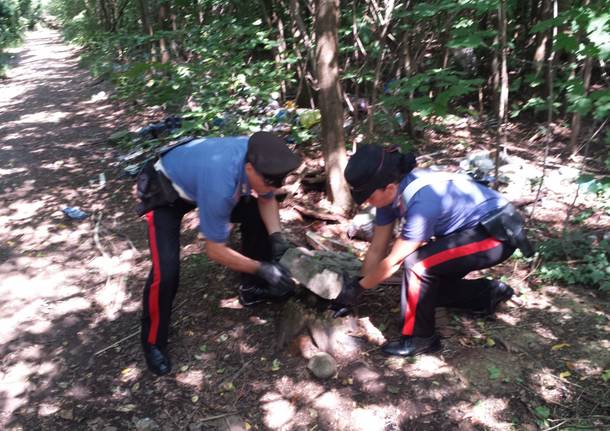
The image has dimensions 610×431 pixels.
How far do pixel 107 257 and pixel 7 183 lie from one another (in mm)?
3063

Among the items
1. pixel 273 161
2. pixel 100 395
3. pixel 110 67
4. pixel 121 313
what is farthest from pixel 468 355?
pixel 110 67

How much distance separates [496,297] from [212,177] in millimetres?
1961

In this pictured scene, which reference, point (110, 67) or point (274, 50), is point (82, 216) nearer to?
point (274, 50)

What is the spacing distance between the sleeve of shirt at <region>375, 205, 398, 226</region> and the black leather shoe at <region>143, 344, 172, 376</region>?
156 centimetres

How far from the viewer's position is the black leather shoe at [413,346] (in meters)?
2.87

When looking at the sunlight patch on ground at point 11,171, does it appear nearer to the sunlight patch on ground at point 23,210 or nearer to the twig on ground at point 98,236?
the sunlight patch on ground at point 23,210

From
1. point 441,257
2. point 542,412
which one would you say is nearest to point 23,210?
point 441,257

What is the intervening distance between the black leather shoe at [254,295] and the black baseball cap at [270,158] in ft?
3.77

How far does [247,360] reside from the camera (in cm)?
307

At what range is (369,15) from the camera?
5895 millimetres

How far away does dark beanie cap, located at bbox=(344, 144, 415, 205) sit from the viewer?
99.0 inches

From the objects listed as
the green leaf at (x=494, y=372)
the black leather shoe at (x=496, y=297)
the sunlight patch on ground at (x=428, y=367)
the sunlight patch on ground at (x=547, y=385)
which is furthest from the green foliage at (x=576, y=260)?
the sunlight patch on ground at (x=428, y=367)

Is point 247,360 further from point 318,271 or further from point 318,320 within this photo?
point 318,271

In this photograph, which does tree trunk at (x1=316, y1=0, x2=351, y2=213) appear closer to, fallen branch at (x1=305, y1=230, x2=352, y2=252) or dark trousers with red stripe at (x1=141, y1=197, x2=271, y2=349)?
fallen branch at (x1=305, y1=230, x2=352, y2=252)
